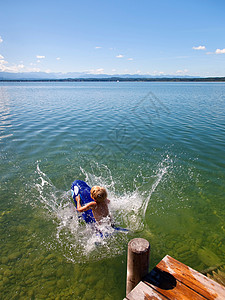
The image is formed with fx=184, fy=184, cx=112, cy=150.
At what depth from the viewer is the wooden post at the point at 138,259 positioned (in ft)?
10.9

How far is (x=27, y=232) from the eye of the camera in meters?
6.14

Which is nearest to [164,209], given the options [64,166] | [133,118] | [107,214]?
[107,214]

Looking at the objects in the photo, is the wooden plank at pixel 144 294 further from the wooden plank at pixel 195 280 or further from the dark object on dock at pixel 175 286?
the wooden plank at pixel 195 280

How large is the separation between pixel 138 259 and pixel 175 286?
891 millimetres

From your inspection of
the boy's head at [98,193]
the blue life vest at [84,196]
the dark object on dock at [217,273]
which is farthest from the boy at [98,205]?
the dark object on dock at [217,273]

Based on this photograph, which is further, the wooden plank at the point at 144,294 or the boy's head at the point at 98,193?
the boy's head at the point at 98,193

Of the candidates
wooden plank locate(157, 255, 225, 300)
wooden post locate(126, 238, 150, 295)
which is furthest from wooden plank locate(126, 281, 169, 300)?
wooden plank locate(157, 255, 225, 300)

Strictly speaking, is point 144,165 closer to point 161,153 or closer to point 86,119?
point 161,153

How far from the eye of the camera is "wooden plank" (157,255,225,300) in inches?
130

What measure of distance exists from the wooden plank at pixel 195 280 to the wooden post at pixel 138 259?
0.53m

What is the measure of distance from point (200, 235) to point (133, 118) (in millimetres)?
15988

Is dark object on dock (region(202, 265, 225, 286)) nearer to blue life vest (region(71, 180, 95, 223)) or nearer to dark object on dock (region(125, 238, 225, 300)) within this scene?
dark object on dock (region(125, 238, 225, 300))

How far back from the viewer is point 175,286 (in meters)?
3.44

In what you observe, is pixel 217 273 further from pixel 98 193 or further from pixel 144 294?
pixel 98 193
